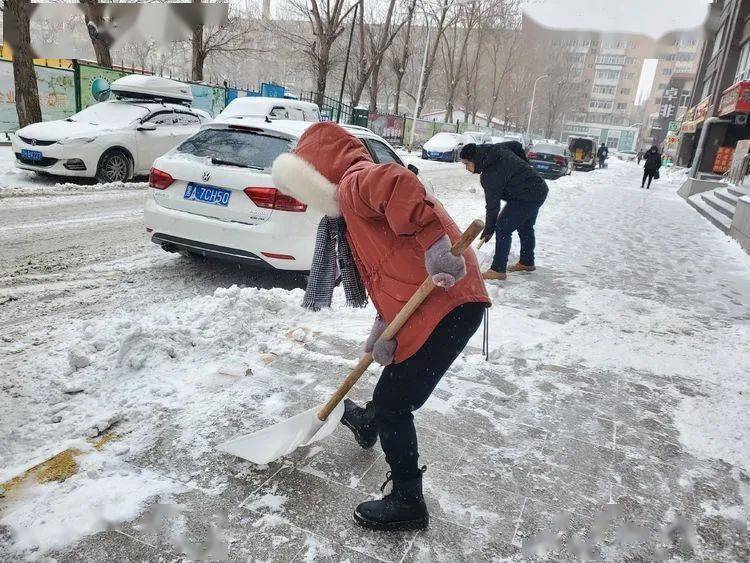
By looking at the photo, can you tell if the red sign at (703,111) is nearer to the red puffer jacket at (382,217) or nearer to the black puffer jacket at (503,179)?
the black puffer jacket at (503,179)

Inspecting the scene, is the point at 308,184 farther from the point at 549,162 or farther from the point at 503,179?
the point at 549,162

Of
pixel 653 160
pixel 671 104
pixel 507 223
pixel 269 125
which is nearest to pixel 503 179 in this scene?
pixel 507 223

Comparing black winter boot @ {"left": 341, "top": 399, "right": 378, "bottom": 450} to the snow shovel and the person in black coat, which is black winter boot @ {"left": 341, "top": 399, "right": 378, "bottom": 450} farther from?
the person in black coat

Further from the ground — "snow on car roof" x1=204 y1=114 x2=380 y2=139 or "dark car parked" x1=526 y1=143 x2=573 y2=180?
"snow on car roof" x1=204 y1=114 x2=380 y2=139

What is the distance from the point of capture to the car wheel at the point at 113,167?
1016cm

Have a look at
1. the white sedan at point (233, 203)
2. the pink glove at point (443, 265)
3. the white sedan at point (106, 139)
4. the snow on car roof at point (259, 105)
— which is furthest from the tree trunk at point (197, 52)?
the pink glove at point (443, 265)

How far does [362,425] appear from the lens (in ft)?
9.17

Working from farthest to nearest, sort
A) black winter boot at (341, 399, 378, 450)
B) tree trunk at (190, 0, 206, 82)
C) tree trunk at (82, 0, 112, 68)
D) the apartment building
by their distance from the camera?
the apartment building
tree trunk at (190, 0, 206, 82)
tree trunk at (82, 0, 112, 68)
black winter boot at (341, 399, 378, 450)

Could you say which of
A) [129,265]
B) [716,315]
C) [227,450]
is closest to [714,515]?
[227,450]

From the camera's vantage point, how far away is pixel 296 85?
80188 millimetres

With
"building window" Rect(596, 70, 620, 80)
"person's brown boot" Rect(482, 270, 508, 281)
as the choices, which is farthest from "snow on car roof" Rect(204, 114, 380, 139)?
"building window" Rect(596, 70, 620, 80)

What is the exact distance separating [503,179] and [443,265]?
13.9 ft

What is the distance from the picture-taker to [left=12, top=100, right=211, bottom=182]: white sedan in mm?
9649

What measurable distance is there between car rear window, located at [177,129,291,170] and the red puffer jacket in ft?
9.25
